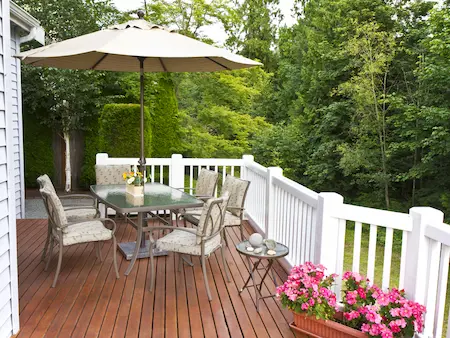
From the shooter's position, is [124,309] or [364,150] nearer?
A: [124,309]

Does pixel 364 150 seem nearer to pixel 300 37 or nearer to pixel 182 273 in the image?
pixel 300 37

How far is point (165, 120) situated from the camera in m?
10.5

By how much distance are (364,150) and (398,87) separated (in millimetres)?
2162

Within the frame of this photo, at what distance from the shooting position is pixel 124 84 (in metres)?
9.32

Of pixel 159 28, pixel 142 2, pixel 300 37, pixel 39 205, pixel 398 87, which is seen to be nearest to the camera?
pixel 159 28

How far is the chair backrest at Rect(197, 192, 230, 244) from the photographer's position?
3.29 metres

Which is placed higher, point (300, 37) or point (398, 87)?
point (300, 37)

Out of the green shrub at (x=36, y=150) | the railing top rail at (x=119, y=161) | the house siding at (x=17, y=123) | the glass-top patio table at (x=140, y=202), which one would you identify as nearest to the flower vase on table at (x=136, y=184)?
the glass-top patio table at (x=140, y=202)

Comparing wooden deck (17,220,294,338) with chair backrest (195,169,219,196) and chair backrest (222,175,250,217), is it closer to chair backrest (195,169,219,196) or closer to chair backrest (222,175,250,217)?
chair backrest (222,175,250,217)

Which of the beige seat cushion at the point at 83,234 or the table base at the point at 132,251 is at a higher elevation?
the beige seat cushion at the point at 83,234

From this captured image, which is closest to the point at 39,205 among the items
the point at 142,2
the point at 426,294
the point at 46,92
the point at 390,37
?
the point at 46,92

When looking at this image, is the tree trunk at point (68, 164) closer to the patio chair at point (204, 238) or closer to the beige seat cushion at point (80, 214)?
the beige seat cushion at point (80, 214)

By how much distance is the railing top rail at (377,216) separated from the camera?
2.40 m

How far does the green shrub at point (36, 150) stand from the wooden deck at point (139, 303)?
5.74 metres
